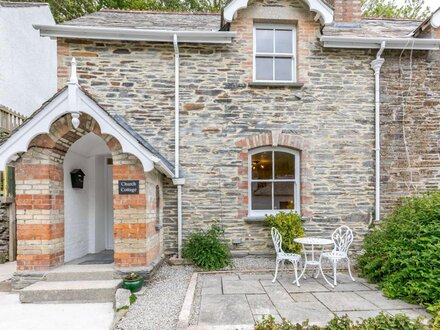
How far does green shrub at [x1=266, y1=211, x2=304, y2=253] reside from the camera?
6.60 metres

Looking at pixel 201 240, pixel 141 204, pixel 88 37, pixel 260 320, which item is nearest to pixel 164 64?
pixel 88 37

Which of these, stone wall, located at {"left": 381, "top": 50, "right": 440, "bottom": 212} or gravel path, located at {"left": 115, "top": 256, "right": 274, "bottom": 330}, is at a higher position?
stone wall, located at {"left": 381, "top": 50, "right": 440, "bottom": 212}

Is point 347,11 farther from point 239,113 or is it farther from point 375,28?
point 239,113

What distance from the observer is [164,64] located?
→ 7332 mm

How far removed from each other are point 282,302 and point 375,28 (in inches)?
328

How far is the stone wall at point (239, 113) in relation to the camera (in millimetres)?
7238

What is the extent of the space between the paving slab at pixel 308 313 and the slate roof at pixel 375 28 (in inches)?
274

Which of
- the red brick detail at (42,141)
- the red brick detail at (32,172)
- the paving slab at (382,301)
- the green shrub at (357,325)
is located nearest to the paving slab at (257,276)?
the paving slab at (382,301)

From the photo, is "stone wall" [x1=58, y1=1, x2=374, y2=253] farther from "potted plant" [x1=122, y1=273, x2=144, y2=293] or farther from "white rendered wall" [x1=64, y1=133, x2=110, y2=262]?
"potted plant" [x1=122, y1=273, x2=144, y2=293]

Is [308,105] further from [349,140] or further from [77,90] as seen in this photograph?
[77,90]

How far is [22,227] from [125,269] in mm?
2147

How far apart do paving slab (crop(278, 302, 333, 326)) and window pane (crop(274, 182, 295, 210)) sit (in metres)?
3.20

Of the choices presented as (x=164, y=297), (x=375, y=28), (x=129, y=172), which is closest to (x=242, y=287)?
(x=164, y=297)

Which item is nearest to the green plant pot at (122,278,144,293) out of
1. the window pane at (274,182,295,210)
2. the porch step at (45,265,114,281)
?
the porch step at (45,265,114,281)
